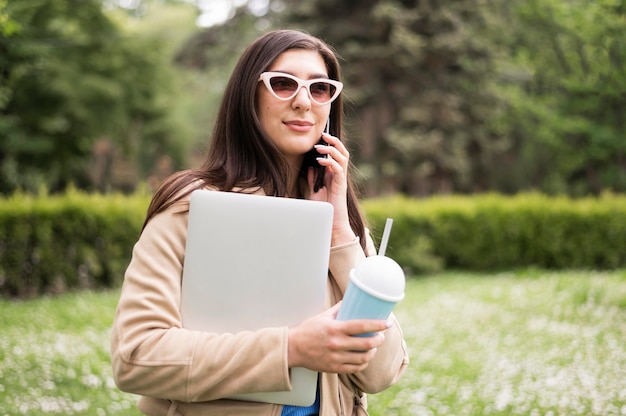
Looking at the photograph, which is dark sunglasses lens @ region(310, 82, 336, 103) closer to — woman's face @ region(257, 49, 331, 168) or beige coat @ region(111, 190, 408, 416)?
woman's face @ region(257, 49, 331, 168)

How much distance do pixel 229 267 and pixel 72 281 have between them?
31.3 feet

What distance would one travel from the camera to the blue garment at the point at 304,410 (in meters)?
1.66

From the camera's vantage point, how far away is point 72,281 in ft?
34.0

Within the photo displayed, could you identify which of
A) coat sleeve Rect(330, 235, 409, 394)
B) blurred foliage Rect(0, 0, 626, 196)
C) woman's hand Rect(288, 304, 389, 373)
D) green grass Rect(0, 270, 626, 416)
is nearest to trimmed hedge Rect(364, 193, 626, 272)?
blurred foliage Rect(0, 0, 626, 196)

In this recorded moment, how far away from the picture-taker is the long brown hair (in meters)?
1.81

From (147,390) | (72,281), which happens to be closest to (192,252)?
(147,390)

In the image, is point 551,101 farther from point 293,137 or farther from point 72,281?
point 293,137

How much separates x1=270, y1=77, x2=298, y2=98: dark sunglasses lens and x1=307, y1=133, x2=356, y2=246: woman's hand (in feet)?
0.52

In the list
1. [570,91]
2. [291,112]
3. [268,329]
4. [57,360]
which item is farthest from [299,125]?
[570,91]

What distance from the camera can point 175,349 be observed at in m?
1.49

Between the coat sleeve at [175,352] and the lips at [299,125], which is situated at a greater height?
the lips at [299,125]

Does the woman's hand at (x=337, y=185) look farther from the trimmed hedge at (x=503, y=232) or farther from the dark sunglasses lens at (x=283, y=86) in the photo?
the trimmed hedge at (x=503, y=232)

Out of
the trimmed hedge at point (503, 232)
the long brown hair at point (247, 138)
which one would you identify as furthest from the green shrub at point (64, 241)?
the long brown hair at point (247, 138)

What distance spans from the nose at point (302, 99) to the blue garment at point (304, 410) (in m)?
0.77
